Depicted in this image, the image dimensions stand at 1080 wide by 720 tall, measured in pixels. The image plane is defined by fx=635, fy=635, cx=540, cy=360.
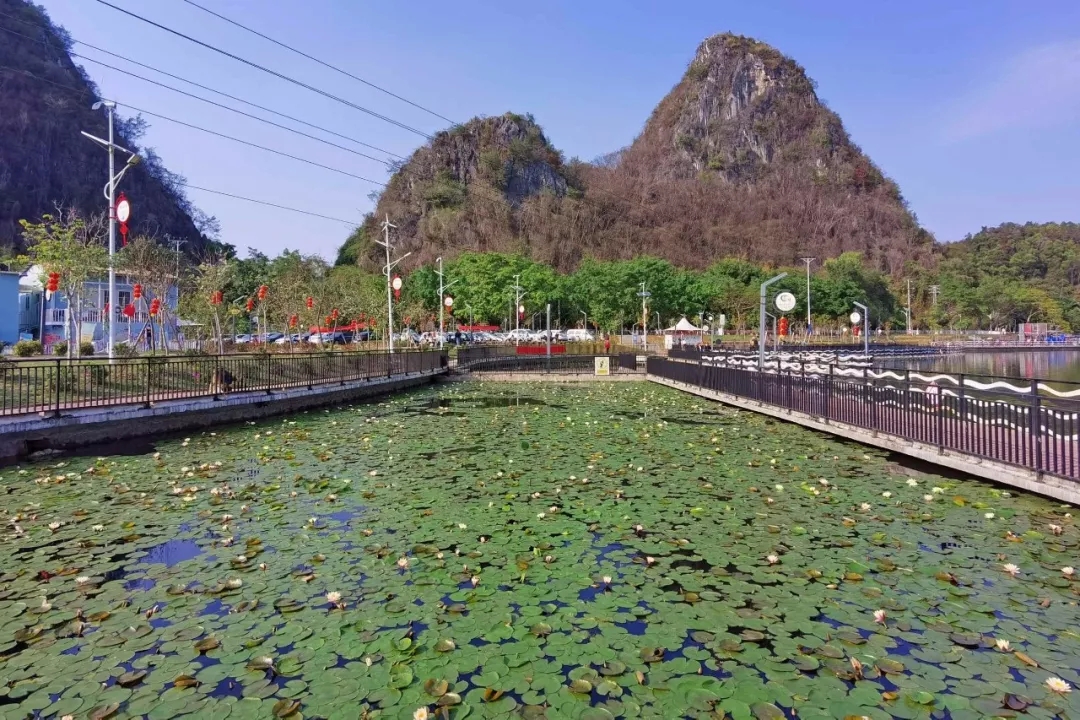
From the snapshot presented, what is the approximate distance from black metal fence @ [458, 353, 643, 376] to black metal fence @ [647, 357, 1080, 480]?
1663 cm

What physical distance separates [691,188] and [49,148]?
115523 millimetres

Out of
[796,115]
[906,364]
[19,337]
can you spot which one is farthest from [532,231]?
[796,115]

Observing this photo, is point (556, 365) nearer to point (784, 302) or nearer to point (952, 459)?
point (784, 302)

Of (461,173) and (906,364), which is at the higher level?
(461,173)

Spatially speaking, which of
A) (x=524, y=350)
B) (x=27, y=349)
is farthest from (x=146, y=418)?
(x=524, y=350)

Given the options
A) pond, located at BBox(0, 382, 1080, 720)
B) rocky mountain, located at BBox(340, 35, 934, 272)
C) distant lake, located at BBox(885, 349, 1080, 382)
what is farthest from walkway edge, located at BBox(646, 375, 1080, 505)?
rocky mountain, located at BBox(340, 35, 934, 272)

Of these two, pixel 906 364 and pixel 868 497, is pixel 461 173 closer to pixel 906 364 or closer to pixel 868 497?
pixel 906 364

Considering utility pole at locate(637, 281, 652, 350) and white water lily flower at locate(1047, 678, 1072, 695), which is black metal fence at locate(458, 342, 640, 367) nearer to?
utility pole at locate(637, 281, 652, 350)

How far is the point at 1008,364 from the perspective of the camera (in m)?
47.2

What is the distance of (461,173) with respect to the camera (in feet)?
381

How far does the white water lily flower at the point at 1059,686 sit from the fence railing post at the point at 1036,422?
16.7 ft

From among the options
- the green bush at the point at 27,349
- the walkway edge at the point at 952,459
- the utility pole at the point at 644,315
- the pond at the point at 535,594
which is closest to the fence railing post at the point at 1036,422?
the walkway edge at the point at 952,459

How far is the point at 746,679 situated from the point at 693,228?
13580cm

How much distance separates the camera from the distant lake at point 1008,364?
37.2 meters
